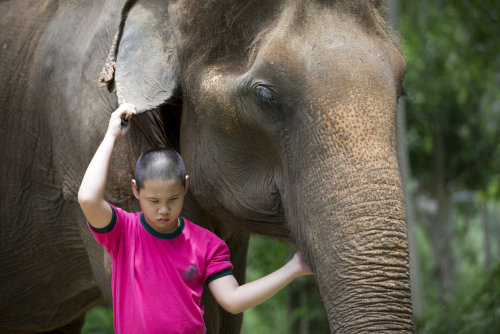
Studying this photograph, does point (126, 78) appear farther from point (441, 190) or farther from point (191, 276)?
point (441, 190)

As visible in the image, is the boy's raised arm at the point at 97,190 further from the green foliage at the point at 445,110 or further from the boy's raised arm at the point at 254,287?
the green foliage at the point at 445,110

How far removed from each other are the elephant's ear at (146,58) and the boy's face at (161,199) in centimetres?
52

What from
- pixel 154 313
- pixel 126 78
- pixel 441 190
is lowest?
pixel 441 190

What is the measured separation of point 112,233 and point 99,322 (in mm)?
7019

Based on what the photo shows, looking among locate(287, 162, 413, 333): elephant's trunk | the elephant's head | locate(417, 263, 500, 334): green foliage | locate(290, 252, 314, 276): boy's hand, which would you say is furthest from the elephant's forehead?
locate(417, 263, 500, 334): green foliage

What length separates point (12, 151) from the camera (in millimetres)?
4266

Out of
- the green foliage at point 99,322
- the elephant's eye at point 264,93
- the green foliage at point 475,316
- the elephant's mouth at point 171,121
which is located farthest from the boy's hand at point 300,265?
the green foliage at point 99,322

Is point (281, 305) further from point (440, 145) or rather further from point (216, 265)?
point (216, 265)

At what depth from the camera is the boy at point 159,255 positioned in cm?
270

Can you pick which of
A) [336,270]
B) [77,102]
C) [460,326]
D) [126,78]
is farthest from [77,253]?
[460,326]

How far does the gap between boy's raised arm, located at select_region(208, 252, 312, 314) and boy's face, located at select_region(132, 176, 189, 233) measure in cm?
31

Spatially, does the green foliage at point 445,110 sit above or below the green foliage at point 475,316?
below

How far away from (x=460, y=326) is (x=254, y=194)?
4.20m

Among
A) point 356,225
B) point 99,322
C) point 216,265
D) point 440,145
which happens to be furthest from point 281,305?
point 356,225
